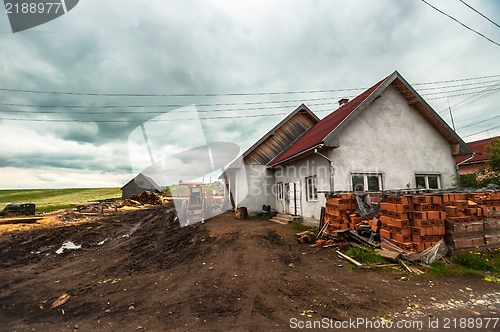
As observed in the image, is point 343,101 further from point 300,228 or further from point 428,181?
point 300,228

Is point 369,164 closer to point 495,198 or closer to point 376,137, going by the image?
point 376,137

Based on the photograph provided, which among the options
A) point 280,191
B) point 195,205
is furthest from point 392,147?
point 195,205

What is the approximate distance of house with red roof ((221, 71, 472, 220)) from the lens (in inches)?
416

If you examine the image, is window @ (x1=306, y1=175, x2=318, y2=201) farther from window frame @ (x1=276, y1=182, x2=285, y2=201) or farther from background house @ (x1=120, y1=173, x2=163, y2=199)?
background house @ (x1=120, y1=173, x2=163, y2=199)

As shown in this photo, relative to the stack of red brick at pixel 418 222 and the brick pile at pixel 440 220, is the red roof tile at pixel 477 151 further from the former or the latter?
the stack of red brick at pixel 418 222

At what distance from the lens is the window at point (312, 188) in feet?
37.9

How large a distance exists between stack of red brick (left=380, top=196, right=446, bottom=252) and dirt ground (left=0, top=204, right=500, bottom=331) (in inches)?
37.3

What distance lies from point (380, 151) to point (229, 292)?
9442mm

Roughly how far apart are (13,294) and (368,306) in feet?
29.2

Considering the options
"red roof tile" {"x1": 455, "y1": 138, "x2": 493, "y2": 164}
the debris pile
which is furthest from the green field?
"red roof tile" {"x1": 455, "y1": 138, "x2": 493, "y2": 164}

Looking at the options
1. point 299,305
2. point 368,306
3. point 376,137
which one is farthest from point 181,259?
point 376,137

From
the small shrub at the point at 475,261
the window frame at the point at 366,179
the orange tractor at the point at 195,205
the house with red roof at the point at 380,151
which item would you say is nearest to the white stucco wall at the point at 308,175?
the house with red roof at the point at 380,151

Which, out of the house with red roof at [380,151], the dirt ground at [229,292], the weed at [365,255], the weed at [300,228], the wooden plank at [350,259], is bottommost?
the dirt ground at [229,292]

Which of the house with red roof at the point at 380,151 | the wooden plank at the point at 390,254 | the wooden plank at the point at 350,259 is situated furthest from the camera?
the house with red roof at the point at 380,151
